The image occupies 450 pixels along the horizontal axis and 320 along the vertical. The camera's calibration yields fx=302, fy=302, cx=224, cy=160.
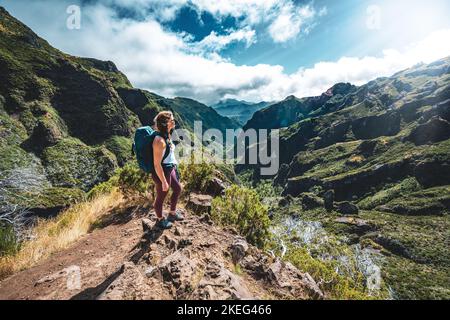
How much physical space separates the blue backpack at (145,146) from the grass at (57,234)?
368 cm

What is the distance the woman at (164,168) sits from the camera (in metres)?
6.94

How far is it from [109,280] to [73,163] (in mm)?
127425

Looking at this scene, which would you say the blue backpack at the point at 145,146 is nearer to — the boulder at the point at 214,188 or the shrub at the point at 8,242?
the shrub at the point at 8,242

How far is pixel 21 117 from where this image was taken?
131750 mm

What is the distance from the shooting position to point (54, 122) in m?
141

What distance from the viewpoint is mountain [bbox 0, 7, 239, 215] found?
353ft

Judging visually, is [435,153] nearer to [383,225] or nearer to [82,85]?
[383,225]

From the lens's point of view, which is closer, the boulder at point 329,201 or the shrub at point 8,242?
the shrub at point 8,242

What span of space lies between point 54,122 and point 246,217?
509 feet

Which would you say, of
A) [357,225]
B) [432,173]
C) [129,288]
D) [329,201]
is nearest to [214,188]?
[129,288]

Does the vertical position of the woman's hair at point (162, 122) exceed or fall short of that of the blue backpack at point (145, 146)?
it exceeds it

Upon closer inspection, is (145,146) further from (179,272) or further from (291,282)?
(291,282)

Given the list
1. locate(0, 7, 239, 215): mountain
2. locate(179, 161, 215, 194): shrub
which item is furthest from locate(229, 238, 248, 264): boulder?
locate(0, 7, 239, 215): mountain

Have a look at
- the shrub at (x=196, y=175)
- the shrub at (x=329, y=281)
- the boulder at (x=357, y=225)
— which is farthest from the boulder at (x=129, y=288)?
the boulder at (x=357, y=225)
